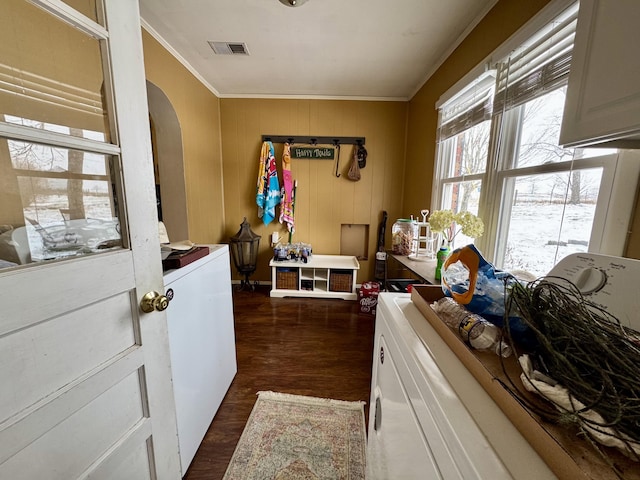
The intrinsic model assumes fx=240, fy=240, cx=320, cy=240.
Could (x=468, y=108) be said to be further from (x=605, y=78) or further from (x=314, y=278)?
(x=314, y=278)

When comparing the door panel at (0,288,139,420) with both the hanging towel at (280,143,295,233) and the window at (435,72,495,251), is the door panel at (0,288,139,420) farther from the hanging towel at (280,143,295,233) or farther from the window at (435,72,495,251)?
the hanging towel at (280,143,295,233)

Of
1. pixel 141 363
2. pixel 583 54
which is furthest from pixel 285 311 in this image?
pixel 583 54

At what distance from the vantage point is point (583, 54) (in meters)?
0.63

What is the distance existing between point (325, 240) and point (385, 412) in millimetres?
2657

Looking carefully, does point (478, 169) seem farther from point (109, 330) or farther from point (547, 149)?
point (109, 330)

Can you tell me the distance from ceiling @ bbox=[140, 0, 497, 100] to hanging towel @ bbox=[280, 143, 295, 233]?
781mm

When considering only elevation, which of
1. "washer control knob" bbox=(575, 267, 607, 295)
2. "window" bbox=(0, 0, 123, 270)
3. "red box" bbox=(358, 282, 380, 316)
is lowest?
"red box" bbox=(358, 282, 380, 316)

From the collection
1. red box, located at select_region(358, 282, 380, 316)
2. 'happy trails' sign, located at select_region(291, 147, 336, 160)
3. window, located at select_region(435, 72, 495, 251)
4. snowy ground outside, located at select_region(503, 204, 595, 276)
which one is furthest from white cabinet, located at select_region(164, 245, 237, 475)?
'happy trails' sign, located at select_region(291, 147, 336, 160)

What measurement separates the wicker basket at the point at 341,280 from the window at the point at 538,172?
1.58 metres

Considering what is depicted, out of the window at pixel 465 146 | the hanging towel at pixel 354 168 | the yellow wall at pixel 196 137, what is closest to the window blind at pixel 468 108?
the window at pixel 465 146

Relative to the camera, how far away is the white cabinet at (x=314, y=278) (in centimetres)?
297

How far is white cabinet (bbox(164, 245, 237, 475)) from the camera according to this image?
1.03 meters

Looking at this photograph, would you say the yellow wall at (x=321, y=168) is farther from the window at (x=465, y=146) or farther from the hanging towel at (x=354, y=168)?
the window at (x=465, y=146)

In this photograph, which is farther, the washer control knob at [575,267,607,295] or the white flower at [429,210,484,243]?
the white flower at [429,210,484,243]
